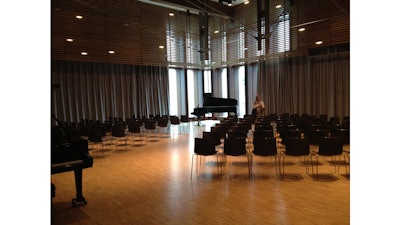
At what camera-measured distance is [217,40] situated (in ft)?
57.1

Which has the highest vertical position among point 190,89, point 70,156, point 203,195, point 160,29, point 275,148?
point 160,29

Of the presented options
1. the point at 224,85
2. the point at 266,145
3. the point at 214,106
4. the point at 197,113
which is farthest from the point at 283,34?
the point at 266,145

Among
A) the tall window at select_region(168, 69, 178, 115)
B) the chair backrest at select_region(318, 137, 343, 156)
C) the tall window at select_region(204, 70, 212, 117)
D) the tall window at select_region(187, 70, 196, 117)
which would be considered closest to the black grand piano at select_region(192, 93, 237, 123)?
the tall window at select_region(168, 69, 178, 115)

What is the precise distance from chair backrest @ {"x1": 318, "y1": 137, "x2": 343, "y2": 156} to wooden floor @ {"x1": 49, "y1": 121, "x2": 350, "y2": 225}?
46 centimetres

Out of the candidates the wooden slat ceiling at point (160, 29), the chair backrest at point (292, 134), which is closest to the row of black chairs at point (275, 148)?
the chair backrest at point (292, 134)

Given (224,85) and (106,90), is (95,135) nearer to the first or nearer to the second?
(106,90)

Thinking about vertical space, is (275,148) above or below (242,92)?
below

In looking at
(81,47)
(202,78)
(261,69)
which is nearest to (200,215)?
(81,47)

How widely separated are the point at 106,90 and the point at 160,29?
14.5 feet

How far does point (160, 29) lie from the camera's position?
606 inches

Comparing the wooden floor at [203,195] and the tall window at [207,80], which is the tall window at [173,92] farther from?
the wooden floor at [203,195]
